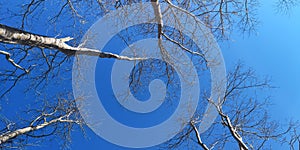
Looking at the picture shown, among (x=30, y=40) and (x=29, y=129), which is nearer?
(x=30, y=40)

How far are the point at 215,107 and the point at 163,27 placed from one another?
2033 mm

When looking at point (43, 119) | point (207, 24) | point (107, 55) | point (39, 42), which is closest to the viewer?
point (39, 42)

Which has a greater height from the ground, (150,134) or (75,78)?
(75,78)

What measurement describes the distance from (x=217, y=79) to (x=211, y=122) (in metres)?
0.97

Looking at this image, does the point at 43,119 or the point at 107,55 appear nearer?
the point at 107,55

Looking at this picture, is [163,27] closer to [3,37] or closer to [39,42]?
[39,42]

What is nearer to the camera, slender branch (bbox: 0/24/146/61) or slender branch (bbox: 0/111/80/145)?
slender branch (bbox: 0/24/146/61)

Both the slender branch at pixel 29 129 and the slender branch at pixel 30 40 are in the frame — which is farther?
the slender branch at pixel 29 129

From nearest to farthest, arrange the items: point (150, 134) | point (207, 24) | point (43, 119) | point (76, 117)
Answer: point (207, 24) → point (150, 134) → point (43, 119) → point (76, 117)

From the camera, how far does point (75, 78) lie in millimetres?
5441

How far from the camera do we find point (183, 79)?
525cm

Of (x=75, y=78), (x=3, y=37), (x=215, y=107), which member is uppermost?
(x=75, y=78)

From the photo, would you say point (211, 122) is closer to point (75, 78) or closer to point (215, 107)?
point (215, 107)

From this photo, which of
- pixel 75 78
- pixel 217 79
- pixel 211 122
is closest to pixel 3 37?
pixel 75 78
